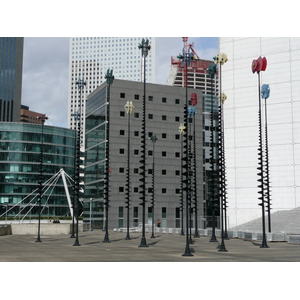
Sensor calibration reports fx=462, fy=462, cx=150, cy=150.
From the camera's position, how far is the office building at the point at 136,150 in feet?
322

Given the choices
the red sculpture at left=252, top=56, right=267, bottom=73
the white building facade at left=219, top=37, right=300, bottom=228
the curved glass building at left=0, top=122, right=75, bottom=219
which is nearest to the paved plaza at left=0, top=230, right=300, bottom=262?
the red sculpture at left=252, top=56, right=267, bottom=73

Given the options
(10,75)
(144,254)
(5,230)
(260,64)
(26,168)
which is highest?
(10,75)

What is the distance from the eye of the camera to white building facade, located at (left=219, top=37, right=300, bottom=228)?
74688 mm

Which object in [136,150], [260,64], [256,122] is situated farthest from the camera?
[136,150]

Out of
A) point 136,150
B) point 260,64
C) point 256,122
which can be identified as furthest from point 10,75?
point 260,64

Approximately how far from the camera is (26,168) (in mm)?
122562

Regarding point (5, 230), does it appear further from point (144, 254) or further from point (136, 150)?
point (144, 254)

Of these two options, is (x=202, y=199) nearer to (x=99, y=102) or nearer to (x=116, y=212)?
(x=116, y=212)

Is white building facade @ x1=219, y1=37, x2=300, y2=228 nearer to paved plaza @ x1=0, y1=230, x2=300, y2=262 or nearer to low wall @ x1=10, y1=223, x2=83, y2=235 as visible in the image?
low wall @ x1=10, y1=223, x2=83, y2=235

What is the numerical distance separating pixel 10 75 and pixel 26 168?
7135 cm

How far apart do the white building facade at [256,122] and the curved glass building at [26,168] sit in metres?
53.1

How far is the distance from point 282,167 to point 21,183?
7195cm

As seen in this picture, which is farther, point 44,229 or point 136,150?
point 136,150
